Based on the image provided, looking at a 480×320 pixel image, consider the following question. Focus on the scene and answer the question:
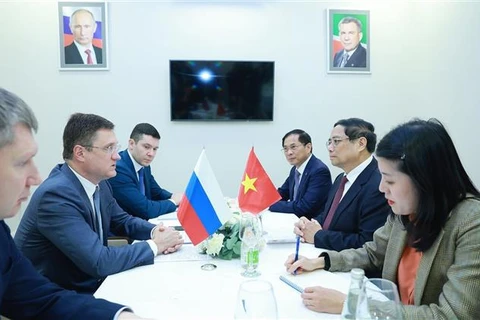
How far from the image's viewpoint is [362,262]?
1720mm

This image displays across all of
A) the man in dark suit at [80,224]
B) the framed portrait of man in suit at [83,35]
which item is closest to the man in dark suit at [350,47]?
the framed portrait of man in suit at [83,35]

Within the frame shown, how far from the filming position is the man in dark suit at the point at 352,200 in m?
1.99

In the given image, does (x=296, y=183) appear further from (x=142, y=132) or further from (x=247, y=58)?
(x=247, y=58)

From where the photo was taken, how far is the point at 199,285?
1.51 metres

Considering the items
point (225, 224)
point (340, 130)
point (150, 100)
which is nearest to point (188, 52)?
point (150, 100)

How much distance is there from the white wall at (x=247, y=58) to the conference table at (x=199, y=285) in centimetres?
263

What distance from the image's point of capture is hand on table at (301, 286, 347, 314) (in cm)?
127

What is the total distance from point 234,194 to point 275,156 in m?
0.67

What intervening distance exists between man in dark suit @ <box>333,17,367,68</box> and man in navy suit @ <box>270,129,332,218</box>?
4.51 ft

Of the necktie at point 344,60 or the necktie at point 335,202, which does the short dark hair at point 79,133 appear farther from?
the necktie at point 344,60

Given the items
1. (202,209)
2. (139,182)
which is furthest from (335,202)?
(139,182)

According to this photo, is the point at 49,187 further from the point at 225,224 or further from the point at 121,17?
the point at 121,17

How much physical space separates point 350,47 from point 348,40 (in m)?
0.08

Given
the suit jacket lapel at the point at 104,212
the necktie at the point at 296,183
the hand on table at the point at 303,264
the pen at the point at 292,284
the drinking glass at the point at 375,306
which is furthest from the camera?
the necktie at the point at 296,183
